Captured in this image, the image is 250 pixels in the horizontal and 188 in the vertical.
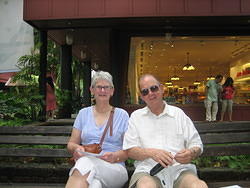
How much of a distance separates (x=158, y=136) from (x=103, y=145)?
1.93ft

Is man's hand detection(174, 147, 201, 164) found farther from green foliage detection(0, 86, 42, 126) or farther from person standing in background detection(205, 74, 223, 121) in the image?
person standing in background detection(205, 74, 223, 121)

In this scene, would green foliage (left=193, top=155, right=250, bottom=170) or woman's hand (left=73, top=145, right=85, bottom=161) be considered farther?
green foliage (left=193, top=155, right=250, bottom=170)

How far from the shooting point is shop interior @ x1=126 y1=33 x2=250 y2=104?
11.2 metres

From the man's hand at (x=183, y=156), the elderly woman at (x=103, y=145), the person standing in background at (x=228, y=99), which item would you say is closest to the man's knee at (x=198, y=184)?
the man's hand at (x=183, y=156)

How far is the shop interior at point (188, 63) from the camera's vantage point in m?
11.2

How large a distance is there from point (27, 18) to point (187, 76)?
8791 millimetres

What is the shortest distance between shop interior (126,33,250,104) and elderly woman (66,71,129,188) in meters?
6.73

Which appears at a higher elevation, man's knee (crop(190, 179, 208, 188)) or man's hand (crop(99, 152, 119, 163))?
man's hand (crop(99, 152, 119, 163))

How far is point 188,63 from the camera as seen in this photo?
14.7 meters

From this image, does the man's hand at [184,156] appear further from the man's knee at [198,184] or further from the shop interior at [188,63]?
the shop interior at [188,63]

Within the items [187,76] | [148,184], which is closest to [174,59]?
[187,76]

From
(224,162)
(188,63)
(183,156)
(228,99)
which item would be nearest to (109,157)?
(183,156)

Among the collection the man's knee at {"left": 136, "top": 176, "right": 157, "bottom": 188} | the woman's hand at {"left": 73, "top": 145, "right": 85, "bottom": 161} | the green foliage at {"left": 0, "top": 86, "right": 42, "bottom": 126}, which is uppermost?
the green foliage at {"left": 0, "top": 86, "right": 42, "bottom": 126}

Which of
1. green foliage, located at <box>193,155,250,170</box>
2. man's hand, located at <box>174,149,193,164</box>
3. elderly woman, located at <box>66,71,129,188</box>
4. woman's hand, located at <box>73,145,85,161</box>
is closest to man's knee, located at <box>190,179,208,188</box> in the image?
man's hand, located at <box>174,149,193,164</box>
